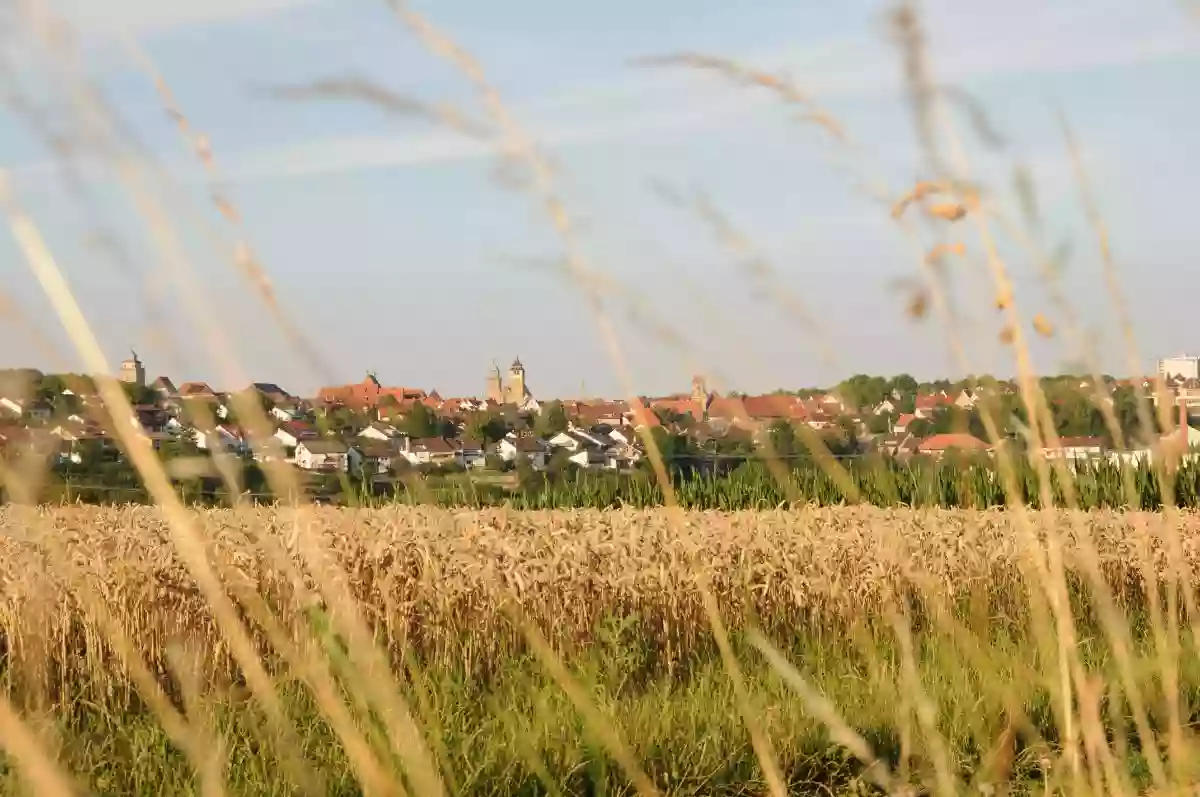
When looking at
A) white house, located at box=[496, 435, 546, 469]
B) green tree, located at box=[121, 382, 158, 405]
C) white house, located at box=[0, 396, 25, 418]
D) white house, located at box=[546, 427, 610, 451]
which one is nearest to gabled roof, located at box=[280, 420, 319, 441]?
green tree, located at box=[121, 382, 158, 405]

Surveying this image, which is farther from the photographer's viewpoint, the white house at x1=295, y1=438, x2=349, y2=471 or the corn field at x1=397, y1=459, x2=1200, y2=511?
the corn field at x1=397, y1=459, x2=1200, y2=511

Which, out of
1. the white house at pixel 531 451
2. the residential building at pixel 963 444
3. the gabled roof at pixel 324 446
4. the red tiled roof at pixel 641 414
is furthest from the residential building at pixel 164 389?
the white house at pixel 531 451

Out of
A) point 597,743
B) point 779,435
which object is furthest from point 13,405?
point 597,743

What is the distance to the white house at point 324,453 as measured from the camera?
2.20 m

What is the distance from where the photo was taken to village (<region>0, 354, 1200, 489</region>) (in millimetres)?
1635

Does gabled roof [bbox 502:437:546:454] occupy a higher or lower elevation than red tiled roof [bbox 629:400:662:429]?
lower

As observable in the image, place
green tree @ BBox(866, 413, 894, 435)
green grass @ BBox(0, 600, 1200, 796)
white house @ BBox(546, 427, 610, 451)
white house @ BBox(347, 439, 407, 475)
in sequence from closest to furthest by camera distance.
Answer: white house @ BBox(347, 439, 407, 475), green tree @ BBox(866, 413, 894, 435), green grass @ BBox(0, 600, 1200, 796), white house @ BBox(546, 427, 610, 451)

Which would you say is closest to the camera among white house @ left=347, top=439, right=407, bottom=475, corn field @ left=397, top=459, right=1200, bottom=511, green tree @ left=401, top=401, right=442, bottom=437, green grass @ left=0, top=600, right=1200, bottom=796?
white house @ left=347, top=439, right=407, bottom=475

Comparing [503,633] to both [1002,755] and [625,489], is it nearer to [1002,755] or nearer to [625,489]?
[1002,755]

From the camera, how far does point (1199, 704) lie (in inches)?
255

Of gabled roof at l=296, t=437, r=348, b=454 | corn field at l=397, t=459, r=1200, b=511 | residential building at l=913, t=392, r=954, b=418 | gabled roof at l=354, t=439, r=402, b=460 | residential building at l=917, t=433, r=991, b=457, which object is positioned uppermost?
gabled roof at l=296, t=437, r=348, b=454

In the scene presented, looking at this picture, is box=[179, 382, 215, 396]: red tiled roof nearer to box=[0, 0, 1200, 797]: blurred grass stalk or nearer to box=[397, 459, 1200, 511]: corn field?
box=[0, 0, 1200, 797]: blurred grass stalk

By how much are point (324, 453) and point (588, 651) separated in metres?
6.18

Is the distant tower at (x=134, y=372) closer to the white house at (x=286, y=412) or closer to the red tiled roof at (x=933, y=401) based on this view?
the white house at (x=286, y=412)
